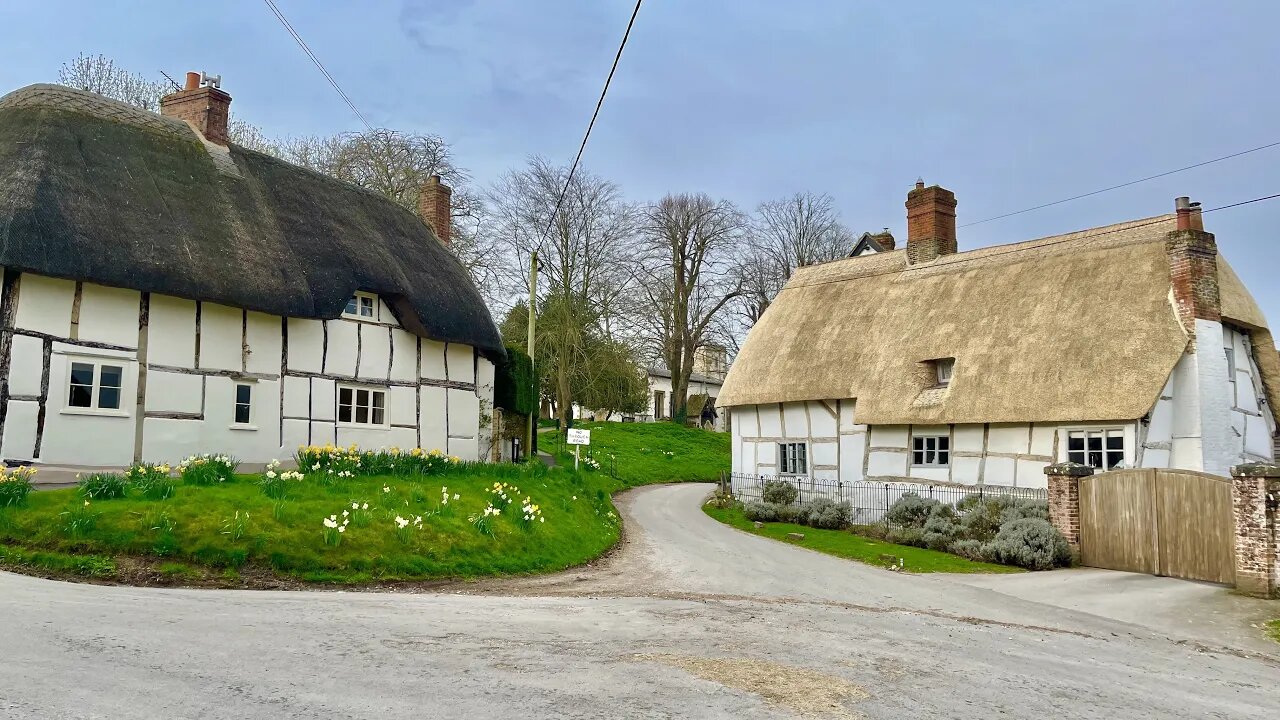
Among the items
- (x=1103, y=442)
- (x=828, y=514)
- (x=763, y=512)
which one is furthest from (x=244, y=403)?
(x=1103, y=442)

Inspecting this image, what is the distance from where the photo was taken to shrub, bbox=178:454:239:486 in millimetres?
12734

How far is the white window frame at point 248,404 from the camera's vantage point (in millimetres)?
17969

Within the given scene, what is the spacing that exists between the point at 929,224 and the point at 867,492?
870cm

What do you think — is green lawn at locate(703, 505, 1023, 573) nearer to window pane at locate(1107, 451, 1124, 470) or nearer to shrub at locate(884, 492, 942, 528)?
shrub at locate(884, 492, 942, 528)

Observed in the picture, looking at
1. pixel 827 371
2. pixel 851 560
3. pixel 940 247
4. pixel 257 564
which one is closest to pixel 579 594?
pixel 257 564

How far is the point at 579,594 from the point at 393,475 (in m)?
5.09

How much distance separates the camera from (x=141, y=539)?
10797 mm

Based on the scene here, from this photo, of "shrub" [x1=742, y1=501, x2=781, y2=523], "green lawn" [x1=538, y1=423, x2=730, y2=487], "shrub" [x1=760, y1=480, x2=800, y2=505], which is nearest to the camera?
"shrub" [x1=742, y1=501, x2=781, y2=523]

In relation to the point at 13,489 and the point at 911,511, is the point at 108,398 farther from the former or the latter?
the point at 911,511

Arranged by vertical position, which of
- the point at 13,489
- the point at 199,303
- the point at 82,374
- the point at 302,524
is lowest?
the point at 302,524

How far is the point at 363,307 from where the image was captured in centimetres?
2102

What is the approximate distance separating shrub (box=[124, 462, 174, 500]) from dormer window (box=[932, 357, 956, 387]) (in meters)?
17.6

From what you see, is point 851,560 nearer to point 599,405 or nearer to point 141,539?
point 141,539

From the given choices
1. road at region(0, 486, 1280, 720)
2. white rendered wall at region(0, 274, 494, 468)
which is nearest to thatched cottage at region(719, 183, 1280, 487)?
road at region(0, 486, 1280, 720)
